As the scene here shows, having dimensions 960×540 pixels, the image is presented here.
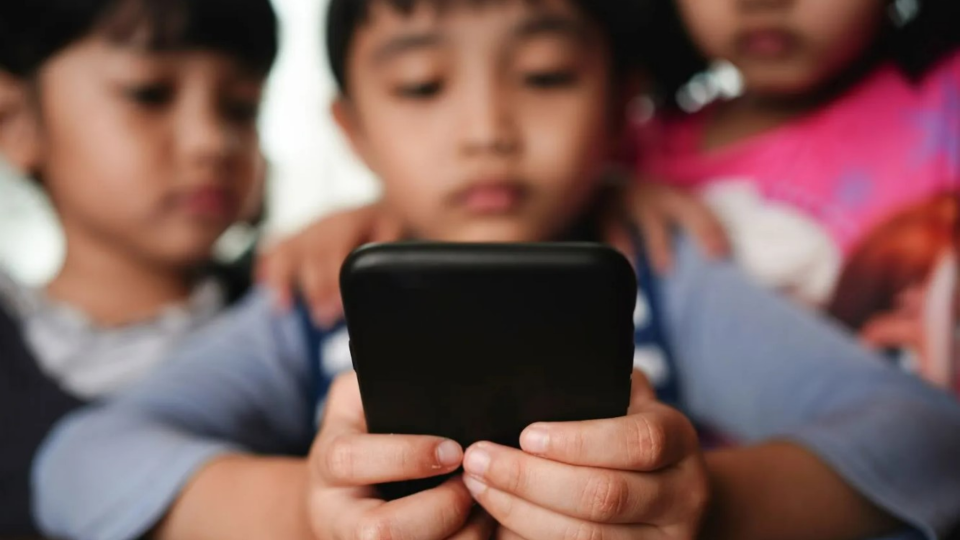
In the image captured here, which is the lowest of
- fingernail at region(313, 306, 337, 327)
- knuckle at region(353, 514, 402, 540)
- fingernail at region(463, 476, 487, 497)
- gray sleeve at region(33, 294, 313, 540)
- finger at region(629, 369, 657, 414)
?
gray sleeve at region(33, 294, 313, 540)

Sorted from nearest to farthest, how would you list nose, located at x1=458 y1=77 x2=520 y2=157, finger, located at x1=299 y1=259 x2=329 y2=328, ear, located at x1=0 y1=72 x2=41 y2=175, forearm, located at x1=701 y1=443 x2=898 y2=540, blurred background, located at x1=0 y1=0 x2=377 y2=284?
forearm, located at x1=701 y1=443 x2=898 y2=540 < nose, located at x1=458 y1=77 x2=520 y2=157 < finger, located at x1=299 y1=259 x2=329 y2=328 < ear, located at x1=0 y1=72 x2=41 y2=175 < blurred background, located at x1=0 y1=0 x2=377 y2=284

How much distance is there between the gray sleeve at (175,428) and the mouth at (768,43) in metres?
0.41

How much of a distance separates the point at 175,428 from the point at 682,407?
14.4 inches

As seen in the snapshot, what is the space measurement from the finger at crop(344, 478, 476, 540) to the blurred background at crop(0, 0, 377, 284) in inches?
23.6

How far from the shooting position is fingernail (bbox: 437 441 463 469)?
1.14 feet

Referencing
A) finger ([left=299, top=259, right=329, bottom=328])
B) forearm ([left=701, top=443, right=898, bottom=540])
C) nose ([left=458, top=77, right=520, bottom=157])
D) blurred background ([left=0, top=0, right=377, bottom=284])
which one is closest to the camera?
forearm ([left=701, top=443, right=898, bottom=540])

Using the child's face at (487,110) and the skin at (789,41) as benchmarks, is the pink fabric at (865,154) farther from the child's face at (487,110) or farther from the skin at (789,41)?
the child's face at (487,110)

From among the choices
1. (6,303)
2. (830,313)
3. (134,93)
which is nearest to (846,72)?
(830,313)

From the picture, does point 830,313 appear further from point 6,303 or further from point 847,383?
point 6,303

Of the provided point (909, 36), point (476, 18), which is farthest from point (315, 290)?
point (909, 36)

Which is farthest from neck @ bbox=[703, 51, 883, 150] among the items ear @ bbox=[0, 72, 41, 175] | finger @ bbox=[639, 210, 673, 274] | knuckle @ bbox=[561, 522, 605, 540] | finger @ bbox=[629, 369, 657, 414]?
ear @ bbox=[0, 72, 41, 175]

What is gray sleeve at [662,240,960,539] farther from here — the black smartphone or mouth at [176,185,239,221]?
mouth at [176,185,239,221]

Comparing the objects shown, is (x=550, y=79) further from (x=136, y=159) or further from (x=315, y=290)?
(x=136, y=159)

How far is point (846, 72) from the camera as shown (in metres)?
0.64
